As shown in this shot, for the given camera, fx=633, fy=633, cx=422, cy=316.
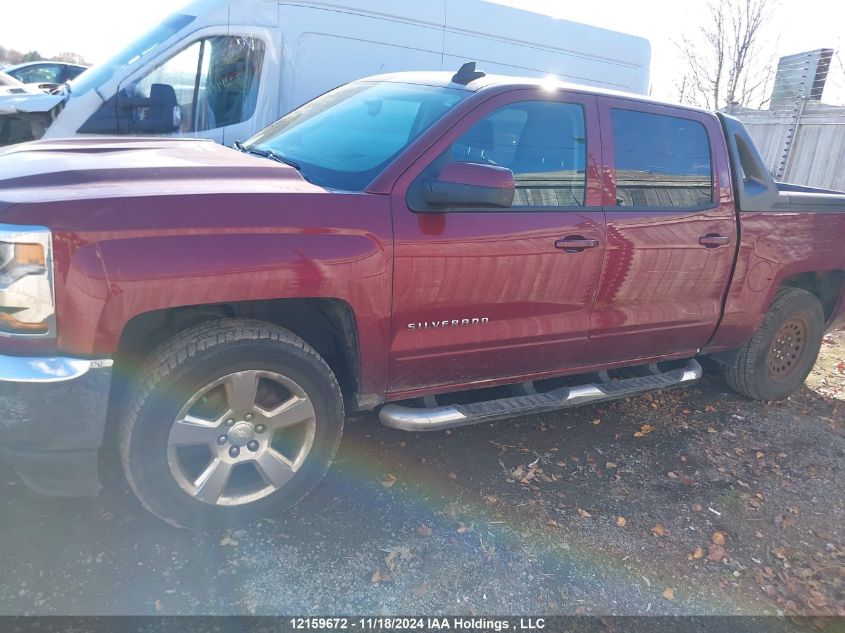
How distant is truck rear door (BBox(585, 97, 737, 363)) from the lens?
3336 millimetres

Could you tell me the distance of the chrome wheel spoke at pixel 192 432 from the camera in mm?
2416

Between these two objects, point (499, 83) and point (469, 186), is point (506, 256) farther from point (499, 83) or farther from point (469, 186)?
point (499, 83)

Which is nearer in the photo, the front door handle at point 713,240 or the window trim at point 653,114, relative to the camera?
the window trim at point 653,114

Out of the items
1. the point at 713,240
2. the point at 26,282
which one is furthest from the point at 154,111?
the point at 713,240

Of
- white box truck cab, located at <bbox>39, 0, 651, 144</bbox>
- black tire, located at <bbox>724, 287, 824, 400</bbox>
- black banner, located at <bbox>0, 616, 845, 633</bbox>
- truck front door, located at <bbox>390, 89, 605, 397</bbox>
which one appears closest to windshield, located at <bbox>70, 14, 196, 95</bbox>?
white box truck cab, located at <bbox>39, 0, 651, 144</bbox>

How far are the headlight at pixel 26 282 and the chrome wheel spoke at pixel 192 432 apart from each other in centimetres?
56

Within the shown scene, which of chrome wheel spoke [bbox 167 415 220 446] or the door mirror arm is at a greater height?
the door mirror arm

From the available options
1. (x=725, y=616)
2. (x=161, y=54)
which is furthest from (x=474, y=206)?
(x=161, y=54)

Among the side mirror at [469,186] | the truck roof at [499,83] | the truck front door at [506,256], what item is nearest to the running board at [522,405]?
the truck front door at [506,256]

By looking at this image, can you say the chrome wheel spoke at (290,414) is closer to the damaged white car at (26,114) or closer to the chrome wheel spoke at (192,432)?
the chrome wheel spoke at (192,432)

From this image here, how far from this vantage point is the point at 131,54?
577 centimetres

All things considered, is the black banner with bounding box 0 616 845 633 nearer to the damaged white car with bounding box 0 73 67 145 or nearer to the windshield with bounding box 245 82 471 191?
the windshield with bounding box 245 82 471 191

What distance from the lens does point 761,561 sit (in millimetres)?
2875

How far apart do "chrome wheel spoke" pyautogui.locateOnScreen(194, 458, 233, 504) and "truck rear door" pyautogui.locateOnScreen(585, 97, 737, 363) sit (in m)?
1.99
